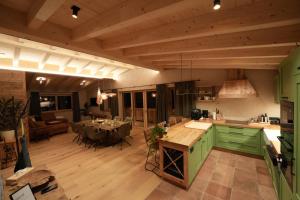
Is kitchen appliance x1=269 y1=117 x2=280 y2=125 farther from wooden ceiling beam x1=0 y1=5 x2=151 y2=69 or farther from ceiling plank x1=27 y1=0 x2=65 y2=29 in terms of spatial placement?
ceiling plank x1=27 y1=0 x2=65 y2=29

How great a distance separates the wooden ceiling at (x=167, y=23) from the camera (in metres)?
1.40

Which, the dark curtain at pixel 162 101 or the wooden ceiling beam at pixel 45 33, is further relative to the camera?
the dark curtain at pixel 162 101

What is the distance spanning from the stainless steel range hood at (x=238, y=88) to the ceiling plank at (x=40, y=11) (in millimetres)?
4015

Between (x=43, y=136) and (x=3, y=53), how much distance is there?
370 cm

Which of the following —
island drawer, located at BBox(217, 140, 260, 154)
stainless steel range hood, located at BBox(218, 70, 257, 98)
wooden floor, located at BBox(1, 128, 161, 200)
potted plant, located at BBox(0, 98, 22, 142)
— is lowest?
wooden floor, located at BBox(1, 128, 161, 200)

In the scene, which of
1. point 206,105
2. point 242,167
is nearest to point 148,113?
point 206,105

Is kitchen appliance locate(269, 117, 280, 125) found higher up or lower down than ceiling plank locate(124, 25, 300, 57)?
lower down

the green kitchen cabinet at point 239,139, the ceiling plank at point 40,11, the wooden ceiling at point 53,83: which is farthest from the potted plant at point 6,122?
the green kitchen cabinet at point 239,139

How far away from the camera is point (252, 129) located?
11.2 feet

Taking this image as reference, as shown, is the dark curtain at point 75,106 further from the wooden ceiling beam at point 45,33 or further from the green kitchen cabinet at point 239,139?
the green kitchen cabinet at point 239,139

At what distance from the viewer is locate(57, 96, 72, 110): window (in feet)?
29.4

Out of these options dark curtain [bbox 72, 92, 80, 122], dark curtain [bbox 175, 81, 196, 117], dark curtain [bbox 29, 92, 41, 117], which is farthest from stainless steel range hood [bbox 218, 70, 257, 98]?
dark curtain [bbox 29, 92, 41, 117]

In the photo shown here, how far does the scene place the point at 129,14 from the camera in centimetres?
155

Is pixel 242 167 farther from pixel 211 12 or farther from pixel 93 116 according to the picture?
pixel 93 116
